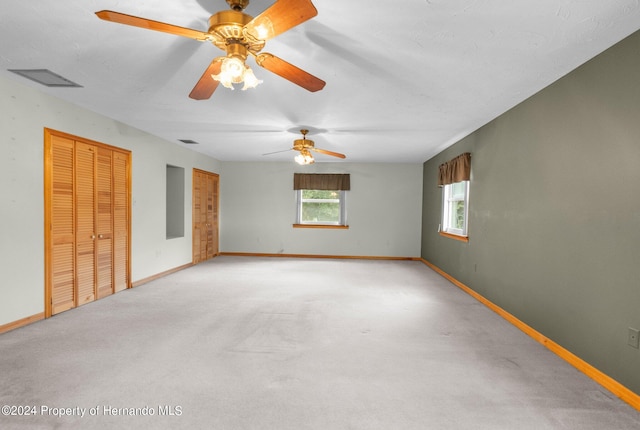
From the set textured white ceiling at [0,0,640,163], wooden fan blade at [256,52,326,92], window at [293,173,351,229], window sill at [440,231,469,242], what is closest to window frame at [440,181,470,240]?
window sill at [440,231,469,242]

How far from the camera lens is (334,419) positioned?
6.01 ft

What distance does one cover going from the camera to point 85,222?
3.87 m

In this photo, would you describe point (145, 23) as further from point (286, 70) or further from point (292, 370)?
point (292, 370)

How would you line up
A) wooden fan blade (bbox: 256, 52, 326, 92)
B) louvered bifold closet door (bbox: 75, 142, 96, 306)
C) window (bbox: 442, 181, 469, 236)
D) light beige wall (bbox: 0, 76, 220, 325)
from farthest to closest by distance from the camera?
1. window (bbox: 442, 181, 469, 236)
2. louvered bifold closet door (bbox: 75, 142, 96, 306)
3. light beige wall (bbox: 0, 76, 220, 325)
4. wooden fan blade (bbox: 256, 52, 326, 92)

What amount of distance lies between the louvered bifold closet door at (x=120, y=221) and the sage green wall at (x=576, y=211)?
16.0ft

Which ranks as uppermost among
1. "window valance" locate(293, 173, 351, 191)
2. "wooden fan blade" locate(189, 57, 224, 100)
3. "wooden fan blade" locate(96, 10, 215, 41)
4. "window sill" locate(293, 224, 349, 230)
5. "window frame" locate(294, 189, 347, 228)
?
"wooden fan blade" locate(96, 10, 215, 41)

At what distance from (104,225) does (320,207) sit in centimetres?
472

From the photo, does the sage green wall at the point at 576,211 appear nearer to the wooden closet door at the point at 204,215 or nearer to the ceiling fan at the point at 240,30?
the ceiling fan at the point at 240,30

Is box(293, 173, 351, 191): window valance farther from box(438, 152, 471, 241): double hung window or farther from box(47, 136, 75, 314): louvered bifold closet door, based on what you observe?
box(47, 136, 75, 314): louvered bifold closet door

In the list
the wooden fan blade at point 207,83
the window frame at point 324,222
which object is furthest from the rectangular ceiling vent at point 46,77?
the window frame at point 324,222

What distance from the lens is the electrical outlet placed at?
2014mm

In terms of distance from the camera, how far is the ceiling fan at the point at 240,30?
1.39 meters

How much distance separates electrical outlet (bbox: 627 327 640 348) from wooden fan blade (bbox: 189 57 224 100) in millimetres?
2982

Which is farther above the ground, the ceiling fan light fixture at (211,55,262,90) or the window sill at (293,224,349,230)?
the ceiling fan light fixture at (211,55,262,90)
